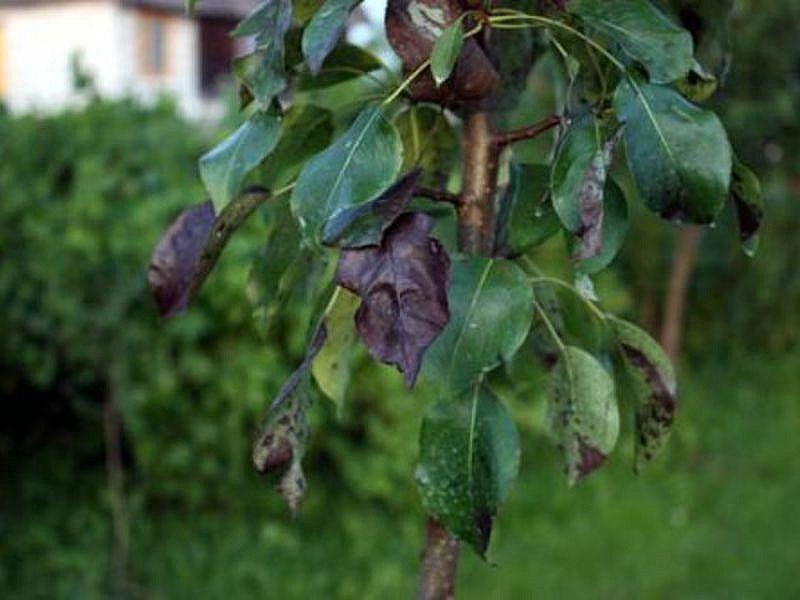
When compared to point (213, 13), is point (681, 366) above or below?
above

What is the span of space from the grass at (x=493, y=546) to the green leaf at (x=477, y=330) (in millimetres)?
2988

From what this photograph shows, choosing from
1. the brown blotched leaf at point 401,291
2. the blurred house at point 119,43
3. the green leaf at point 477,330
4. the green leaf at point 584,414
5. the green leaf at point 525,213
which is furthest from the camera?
the blurred house at point 119,43

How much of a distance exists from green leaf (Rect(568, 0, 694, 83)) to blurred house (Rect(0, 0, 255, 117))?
16362 mm

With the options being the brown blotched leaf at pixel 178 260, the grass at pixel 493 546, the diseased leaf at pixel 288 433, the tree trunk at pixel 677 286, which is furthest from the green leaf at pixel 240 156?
the tree trunk at pixel 677 286

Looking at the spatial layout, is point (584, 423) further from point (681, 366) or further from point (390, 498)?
point (681, 366)

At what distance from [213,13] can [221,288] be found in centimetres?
1477

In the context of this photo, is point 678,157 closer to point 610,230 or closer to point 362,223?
point 610,230

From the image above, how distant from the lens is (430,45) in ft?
4.38

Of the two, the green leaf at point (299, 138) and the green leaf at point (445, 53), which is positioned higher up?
the green leaf at point (445, 53)

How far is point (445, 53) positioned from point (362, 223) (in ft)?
0.65

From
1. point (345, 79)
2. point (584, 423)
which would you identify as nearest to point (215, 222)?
point (345, 79)

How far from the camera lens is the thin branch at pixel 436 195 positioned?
1.45m

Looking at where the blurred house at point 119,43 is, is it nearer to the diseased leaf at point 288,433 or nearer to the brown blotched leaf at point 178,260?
the brown blotched leaf at point 178,260

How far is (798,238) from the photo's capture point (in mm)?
7520
